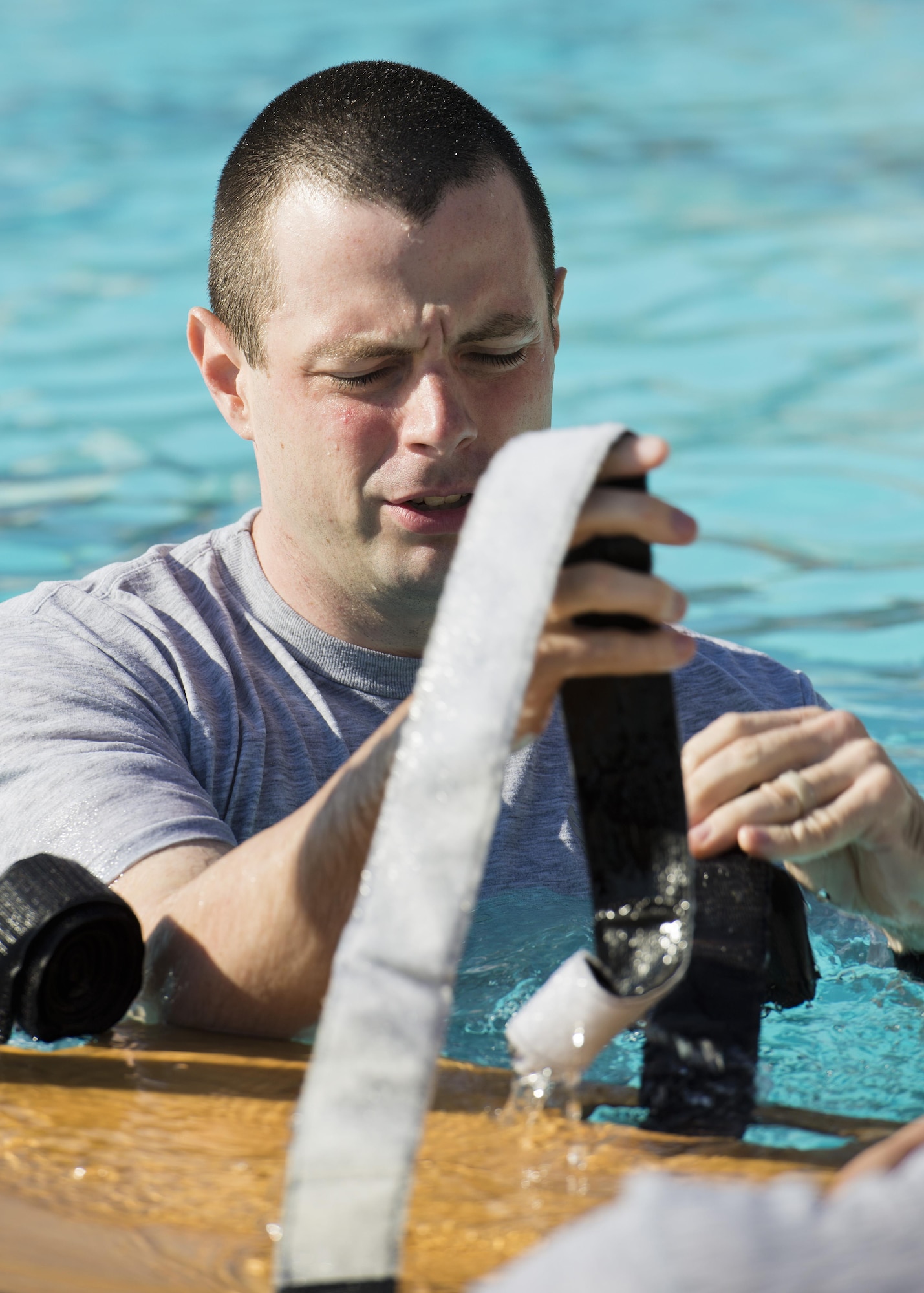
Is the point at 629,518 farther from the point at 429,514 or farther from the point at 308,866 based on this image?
the point at 429,514

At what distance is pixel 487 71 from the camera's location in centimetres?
977

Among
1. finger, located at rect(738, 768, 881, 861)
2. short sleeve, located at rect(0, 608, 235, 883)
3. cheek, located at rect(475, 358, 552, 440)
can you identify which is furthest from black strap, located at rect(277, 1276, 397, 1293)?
cheek, located at rect(475, 358, 552, 440)

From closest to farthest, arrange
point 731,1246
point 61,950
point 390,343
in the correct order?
point 731,1246, point 61,950, point 390,343

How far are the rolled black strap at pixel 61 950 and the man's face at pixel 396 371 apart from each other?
825 mm

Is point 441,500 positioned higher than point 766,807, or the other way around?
point 441,500

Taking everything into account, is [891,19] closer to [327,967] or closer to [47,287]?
[47,287]

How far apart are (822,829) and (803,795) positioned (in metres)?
0.04

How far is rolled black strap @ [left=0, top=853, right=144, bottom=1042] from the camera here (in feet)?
5.31

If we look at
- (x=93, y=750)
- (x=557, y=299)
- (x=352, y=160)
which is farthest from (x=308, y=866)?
(x=557, y=299)

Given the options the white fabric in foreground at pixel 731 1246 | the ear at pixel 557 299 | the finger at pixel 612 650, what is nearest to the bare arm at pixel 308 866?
the finger at pixel 612 650

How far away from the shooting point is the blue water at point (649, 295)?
14.4ft

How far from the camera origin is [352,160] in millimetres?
2295

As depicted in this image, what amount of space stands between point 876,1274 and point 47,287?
7.42 meters

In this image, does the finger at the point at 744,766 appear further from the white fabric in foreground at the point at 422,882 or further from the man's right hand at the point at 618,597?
the white fabric in foreground at the point at 422,882
